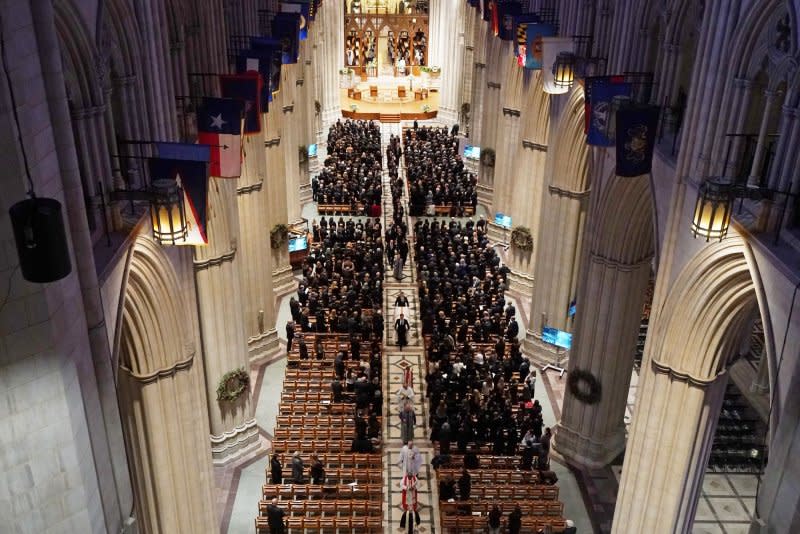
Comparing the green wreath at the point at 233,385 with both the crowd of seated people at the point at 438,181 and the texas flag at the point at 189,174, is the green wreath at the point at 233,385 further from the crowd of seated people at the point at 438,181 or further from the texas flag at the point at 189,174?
the crowd of seated people at the point at 438,181

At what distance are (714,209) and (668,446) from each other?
534 cm

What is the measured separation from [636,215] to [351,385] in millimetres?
8754

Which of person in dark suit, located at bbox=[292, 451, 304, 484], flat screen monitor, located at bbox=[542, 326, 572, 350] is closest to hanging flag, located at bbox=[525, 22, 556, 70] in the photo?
flat screen monitor, located at bbox=[542, 326, 572, 350]

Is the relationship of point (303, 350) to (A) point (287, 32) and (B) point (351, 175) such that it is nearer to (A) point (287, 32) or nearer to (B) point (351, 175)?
(A) point (287, 32)

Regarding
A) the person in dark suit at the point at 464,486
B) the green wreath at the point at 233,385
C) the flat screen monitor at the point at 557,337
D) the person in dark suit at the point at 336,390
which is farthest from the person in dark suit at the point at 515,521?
the green wreath at the point at 233,385

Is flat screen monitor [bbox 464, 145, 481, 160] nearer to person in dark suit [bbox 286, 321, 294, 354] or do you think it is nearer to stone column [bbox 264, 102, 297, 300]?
stone column [bbox 264, 102, 297, 300]

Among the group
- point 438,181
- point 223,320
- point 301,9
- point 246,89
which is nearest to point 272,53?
point 246,89

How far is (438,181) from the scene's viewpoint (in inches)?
1428

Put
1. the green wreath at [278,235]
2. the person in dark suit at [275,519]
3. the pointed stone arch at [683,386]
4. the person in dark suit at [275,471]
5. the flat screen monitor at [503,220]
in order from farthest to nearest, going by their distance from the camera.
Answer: the flat screen monitor at [503,220], the green wreath at [278,235], the person in dark suit at [275,471], the person in dark suit at [275,519], the pointed stone arch at [683,386]

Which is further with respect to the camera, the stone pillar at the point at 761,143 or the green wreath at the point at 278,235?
the green wreath at the point at 278,235

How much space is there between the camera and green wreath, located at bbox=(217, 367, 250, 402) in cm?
1850

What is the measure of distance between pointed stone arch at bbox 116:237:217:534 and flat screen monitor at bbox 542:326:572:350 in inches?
435

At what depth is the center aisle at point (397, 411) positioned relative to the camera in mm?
17281

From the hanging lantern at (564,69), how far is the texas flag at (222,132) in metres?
8.77
